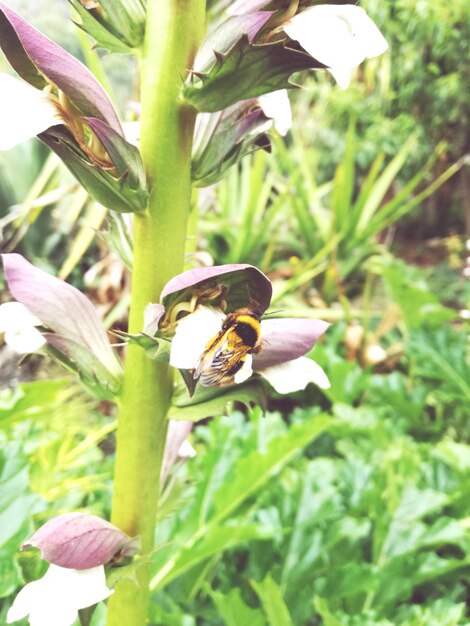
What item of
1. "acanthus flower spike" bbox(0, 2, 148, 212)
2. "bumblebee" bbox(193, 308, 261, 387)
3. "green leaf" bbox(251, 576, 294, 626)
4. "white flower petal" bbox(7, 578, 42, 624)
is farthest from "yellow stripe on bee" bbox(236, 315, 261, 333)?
"green leaf" bbox(251, 576, 294, 626)

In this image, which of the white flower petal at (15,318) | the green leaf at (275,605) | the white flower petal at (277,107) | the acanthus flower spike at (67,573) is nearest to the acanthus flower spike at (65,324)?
the white flower petal at (15,318)

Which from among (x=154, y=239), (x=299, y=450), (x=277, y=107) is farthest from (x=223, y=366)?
(x=299, y=450)

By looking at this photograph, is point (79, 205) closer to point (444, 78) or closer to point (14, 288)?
point (14, 288)

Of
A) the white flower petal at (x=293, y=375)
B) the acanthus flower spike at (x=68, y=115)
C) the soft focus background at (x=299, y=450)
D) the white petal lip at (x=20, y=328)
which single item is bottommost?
the soft focus background at (x=299, y=450)

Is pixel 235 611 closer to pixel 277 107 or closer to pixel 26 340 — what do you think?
pixel 26 340

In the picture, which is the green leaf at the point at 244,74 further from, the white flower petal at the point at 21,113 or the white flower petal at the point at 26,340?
the white flower petal at the point at 26,340
